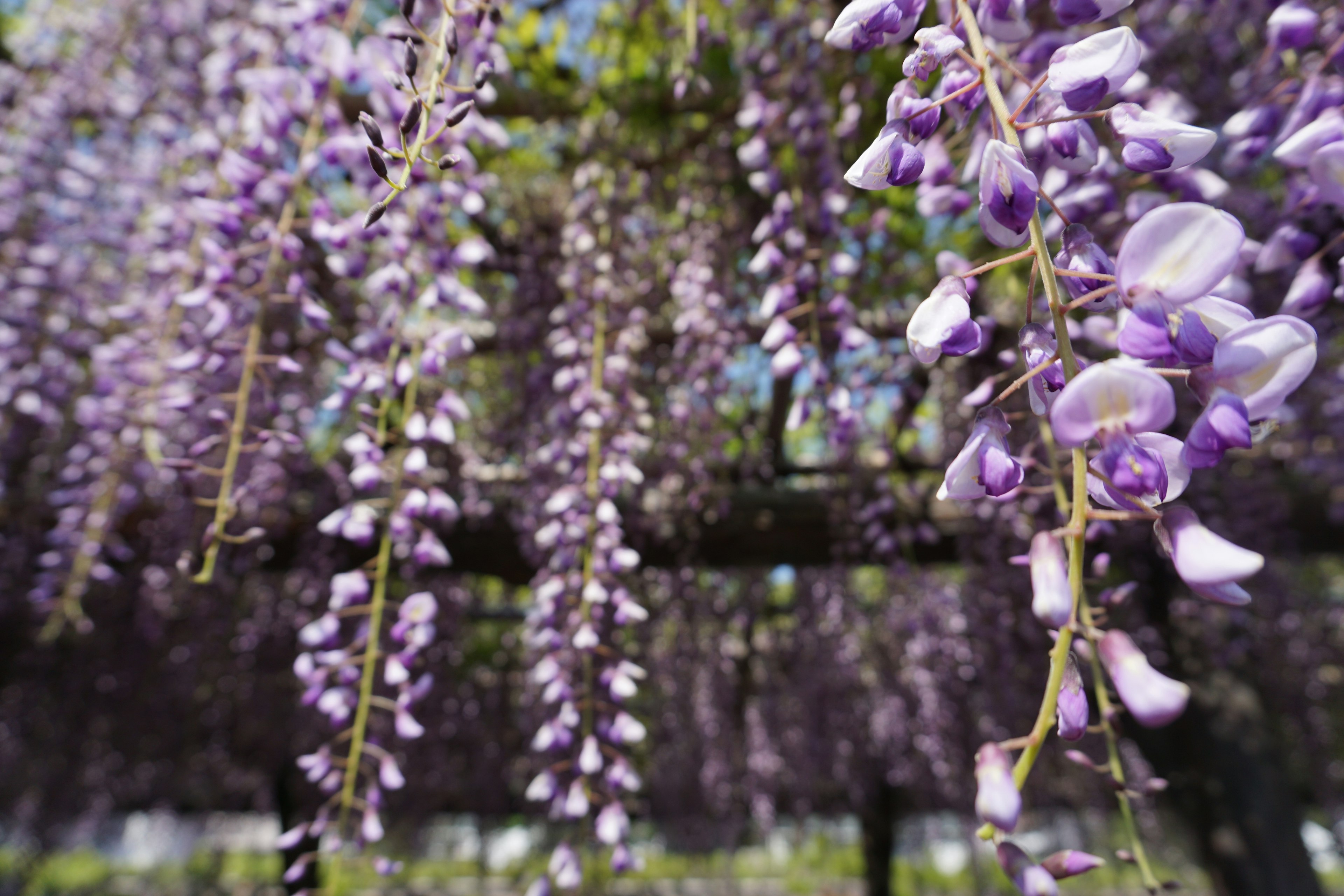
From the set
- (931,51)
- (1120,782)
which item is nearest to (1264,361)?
(931,51)

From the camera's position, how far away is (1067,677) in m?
0.49

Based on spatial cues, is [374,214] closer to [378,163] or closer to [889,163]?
[378,163]

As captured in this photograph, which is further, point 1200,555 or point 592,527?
point 592,527

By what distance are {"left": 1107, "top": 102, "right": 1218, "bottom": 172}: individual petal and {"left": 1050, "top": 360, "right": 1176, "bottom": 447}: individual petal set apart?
209mm

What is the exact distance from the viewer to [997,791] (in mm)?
419

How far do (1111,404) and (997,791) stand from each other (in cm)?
25

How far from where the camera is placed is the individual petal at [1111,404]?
413mm

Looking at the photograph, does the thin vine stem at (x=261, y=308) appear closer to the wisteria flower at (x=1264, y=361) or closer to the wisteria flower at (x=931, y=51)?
the wisteria flower at (x=931, y=51)

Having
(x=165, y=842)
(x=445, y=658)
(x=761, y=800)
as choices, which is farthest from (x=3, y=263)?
(x=165, y=842)

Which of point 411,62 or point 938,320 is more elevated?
point 411,62

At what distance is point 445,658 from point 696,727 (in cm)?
178

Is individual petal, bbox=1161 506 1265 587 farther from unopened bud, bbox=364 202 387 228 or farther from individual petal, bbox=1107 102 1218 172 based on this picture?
unopened bud, bbox=364 202 387 228

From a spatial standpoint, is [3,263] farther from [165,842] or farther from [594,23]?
[165,842]

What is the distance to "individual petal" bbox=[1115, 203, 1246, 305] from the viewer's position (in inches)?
17.3
